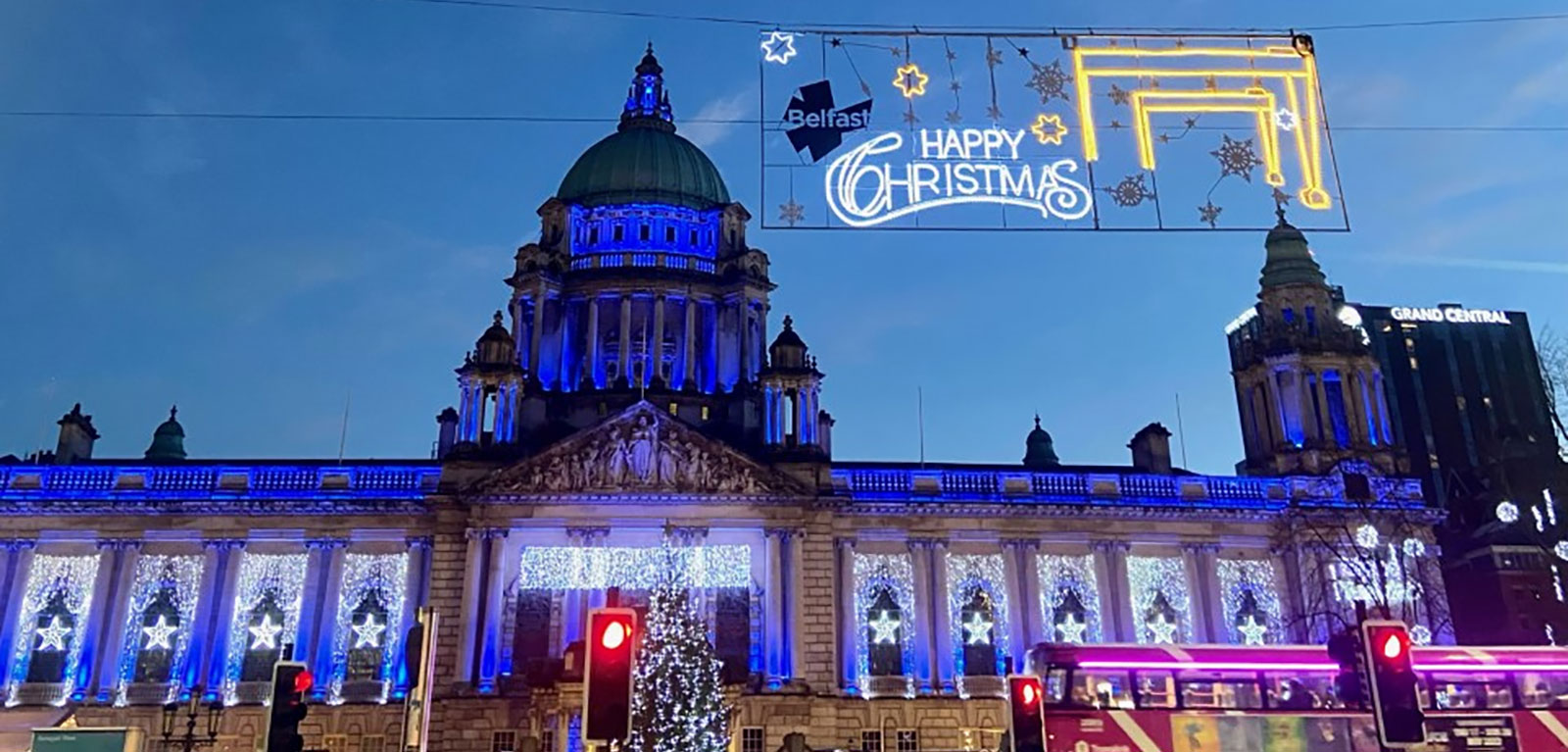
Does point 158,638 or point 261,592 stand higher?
point 261,592

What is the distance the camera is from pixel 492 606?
1791 inches

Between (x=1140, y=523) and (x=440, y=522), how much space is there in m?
29.6

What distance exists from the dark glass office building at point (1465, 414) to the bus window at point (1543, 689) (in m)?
45.5

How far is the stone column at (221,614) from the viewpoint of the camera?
4653 centimetres

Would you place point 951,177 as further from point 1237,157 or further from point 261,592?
point 261,592

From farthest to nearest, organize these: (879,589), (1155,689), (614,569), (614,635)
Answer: (879,589), (614,569), (1155,689), (614,635)

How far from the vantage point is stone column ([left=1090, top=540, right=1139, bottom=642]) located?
4922cm

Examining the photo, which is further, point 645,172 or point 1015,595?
point 645,172

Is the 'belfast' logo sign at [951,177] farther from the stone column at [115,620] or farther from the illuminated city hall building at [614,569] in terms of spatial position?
the stone column at [115,620]

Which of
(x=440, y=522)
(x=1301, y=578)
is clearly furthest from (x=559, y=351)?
(x=1301, y=578)

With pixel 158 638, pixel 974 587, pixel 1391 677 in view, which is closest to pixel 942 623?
pixel 974 587

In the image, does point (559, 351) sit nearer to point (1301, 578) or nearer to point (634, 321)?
point (634, 321)

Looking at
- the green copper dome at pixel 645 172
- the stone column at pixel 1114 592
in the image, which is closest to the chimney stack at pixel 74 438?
the green copper dome at pixel 645 172

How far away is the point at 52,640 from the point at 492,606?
18.0m
